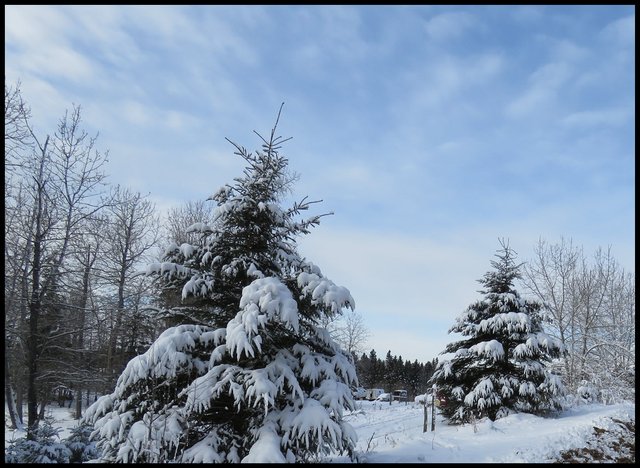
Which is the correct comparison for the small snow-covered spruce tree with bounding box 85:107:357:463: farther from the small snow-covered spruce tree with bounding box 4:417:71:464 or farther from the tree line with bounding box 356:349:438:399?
the tree line with bounding box 356:349:438:399

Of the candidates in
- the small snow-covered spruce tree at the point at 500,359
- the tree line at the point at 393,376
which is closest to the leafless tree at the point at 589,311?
the small snow-covered spruce tree at the point at 500,359

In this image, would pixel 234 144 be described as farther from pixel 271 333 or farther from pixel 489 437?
pixel 489 437

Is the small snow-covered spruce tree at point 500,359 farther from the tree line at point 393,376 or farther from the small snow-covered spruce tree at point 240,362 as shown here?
the tree line at point 393,376

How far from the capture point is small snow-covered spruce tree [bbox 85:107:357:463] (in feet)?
19.7

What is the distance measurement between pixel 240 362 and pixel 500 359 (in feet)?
31.7

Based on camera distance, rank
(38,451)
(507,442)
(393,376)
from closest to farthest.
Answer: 1. (38,451)
2. (507,442)
3. (393,376)

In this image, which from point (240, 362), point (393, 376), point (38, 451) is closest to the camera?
point (240, 362)

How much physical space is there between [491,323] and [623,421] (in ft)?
13.8

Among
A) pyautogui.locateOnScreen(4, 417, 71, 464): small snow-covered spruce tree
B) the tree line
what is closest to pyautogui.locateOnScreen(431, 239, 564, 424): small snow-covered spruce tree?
pyautogui.locateOnScreen(4, 417, 71, 464): small snow-covered spruce tree

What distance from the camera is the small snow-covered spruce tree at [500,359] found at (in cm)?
1270

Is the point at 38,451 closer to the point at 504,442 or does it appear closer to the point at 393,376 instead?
the point at 504,442

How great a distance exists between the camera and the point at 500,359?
43.7ft

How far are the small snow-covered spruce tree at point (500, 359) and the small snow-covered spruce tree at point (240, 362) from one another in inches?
293

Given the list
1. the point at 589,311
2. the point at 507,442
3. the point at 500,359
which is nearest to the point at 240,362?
the point at 507,442
